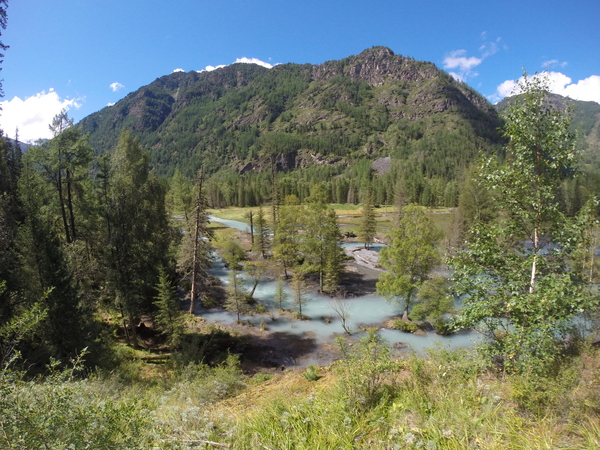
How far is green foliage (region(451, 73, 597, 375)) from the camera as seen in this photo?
6.03m

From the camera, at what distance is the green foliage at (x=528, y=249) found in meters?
6.03

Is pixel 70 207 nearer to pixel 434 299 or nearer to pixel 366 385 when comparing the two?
pixel 366 385

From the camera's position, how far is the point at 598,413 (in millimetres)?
4137

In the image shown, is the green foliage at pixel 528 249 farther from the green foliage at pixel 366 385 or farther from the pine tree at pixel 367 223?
the pine tree at pixel 367 223

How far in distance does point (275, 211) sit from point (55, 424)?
143ft

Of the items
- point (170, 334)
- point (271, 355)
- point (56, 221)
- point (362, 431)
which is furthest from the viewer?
point (56, 221)

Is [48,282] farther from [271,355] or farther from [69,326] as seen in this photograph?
[271,355]

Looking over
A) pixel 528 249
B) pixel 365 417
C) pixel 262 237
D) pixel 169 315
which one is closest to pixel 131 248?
pixel 169 315

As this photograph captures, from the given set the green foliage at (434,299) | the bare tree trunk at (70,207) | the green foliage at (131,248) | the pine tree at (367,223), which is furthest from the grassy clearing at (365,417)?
the pine tree at (367,223)

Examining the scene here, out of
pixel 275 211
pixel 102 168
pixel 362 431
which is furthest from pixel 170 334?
pixel 275 211

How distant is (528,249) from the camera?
7.02 meters

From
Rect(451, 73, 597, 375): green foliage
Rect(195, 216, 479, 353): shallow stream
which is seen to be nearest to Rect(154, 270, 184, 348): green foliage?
Rect(195, 216, 479, 353): shallow stream

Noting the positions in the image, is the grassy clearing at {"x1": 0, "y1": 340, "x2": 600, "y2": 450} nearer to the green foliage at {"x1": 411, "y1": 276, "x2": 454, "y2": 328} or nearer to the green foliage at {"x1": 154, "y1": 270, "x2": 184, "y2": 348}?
the green foliage at {"x1": 154, "y1": 270, "x2": 184, "y2": 348}

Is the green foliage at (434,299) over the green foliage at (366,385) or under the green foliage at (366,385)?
under
